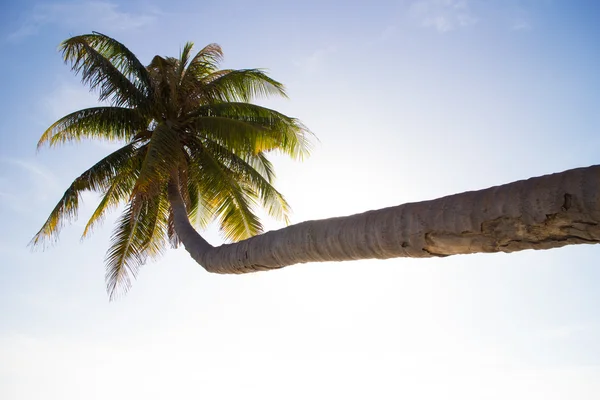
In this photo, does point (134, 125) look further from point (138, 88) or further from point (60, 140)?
point (60, 140)

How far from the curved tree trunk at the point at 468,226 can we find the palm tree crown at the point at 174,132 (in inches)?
188

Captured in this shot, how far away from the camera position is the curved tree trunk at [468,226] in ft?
9.48

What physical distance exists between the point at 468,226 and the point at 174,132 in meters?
7.10

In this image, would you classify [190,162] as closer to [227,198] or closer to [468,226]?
[227,198]

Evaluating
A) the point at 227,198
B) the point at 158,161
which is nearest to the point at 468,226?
the point at 158,161

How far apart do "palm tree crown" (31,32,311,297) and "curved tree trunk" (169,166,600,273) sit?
4784 mm

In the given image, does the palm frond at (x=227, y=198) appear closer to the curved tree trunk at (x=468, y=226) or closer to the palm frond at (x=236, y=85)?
the palm frond at (x=236, y=85)

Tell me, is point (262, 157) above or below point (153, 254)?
above

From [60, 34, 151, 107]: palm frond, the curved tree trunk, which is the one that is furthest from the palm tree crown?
the curved tree trunk

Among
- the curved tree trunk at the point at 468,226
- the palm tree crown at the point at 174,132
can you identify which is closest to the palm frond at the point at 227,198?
the palm tree crown at the point at 174,132

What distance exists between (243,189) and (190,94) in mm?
2910

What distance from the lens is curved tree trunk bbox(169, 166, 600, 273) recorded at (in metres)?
2.89

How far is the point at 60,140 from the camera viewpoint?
1119 centimetres

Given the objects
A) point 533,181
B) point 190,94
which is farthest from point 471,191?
point 190,94
